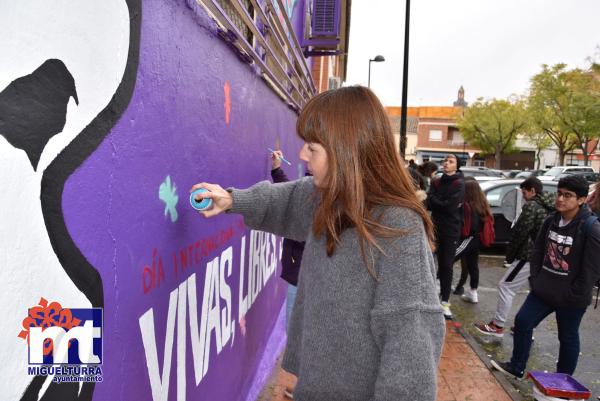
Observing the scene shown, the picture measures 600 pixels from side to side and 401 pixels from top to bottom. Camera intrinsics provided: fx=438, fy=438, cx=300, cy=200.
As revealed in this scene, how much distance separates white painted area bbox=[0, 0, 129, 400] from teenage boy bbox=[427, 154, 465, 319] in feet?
14.7

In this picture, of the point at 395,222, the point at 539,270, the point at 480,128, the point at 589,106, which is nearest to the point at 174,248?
the point at 395,222

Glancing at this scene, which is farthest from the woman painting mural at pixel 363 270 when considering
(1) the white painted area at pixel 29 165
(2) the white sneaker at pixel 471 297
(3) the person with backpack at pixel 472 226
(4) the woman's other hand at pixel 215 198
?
(2) the white sneaker at pixel 471 297

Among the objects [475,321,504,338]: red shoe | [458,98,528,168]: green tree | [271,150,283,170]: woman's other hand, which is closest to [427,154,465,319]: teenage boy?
[475,321,504,338]: red shoe

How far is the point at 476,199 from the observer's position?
5621 millimetres

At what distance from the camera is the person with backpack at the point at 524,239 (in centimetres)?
430

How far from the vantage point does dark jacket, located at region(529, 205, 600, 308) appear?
3.11 metres

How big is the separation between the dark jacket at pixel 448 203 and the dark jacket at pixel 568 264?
1470 mm

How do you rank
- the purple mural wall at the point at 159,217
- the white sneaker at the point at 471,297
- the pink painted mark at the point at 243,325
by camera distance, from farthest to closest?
1. the white sneaker at the point at 471,297
2. the pink painted mark at the point at 243,325
3. the purple mural wall at the point at 159,217

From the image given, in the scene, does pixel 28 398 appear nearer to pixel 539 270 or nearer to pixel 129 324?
pixel 129 324

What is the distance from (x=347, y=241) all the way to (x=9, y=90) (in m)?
0.93

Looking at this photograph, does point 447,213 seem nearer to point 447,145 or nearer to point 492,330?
point 492,330

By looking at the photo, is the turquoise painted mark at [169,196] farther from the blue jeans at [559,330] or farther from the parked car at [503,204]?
the parked car at [503,204]

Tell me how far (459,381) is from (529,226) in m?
1.67

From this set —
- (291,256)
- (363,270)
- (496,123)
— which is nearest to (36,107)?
(363,270)
